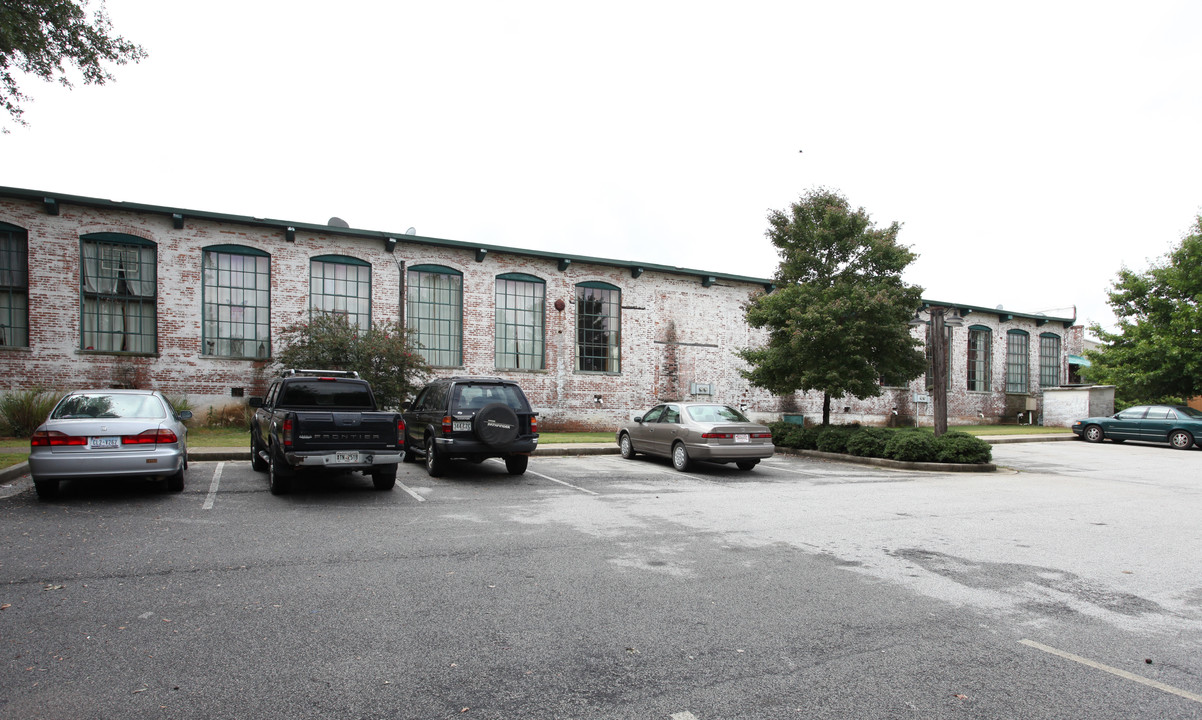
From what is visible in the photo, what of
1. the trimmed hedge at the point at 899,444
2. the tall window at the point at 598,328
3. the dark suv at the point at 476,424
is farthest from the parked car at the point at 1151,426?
the dark suv at the point at 476,424

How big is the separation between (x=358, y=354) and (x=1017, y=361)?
1349 inches

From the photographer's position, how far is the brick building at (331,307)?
17562 millimetres

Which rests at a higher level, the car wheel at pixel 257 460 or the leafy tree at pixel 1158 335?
the leafy tree at pixel 1158 335

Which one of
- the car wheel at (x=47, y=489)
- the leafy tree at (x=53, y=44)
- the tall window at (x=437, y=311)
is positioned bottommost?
the car wheel at (x=47, y=489)

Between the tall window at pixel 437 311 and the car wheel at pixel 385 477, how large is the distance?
1174cm

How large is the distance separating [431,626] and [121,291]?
1909cm

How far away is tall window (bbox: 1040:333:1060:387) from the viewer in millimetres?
36219

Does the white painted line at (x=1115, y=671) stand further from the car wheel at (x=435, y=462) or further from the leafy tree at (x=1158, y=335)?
the leafy tree at (x=1158, y=335)

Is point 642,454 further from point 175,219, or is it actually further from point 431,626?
point 175,219

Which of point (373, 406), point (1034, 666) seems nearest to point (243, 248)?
point (373, 406)

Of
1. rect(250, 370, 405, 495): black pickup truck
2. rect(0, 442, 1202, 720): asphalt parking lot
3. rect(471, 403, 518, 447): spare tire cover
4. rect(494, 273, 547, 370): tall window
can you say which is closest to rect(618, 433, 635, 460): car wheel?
rect(471, 403, 518, 447): spare tire cover

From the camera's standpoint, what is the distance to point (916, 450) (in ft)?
49.8

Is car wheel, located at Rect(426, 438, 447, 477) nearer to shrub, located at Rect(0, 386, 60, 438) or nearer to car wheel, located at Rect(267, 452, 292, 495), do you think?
car wheel, located at Rect(267, 452, 292, 495)

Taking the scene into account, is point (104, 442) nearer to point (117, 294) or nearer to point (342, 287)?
point (117, 294)
